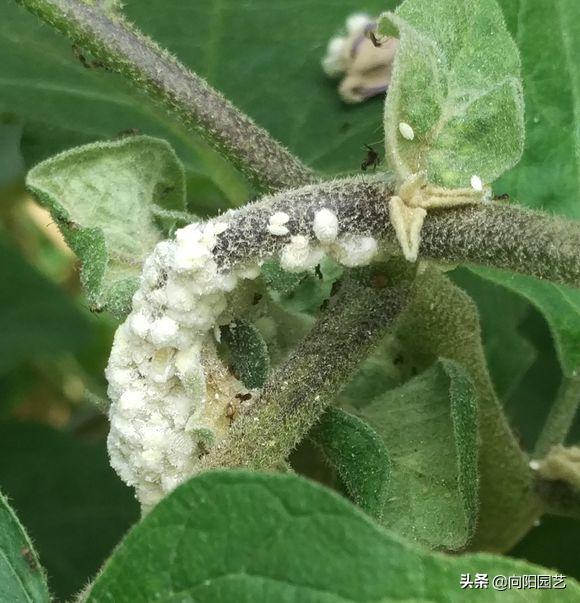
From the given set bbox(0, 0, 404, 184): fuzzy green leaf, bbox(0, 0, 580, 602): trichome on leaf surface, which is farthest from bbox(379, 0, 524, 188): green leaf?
bbox(0, 0, 404, 184): fuzzy green leaf

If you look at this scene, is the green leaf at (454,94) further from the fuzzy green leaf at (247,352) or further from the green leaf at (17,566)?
the green leaf at (17,566)

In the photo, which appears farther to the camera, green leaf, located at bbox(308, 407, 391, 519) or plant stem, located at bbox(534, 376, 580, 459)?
plant stem, located at bbox(534, 376, 580, 459)

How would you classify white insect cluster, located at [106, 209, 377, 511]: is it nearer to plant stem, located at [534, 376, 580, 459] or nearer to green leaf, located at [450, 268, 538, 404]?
plant stem, located at [534, 376, 580, 459]

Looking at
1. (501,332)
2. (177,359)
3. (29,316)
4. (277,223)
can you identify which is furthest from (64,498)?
(277,223)

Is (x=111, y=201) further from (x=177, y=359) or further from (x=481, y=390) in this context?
(x=481, y=390)

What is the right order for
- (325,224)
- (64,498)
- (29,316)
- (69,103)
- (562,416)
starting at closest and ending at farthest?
(325,224)
(562,416)
(69,103)
(64,498)
(29,316)

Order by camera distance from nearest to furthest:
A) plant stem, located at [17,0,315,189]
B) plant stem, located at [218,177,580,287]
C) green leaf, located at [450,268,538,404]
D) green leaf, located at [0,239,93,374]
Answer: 1. plant stem, located at [218,177,580,287]
2. plant stem, located at [17,0,315,189]
3. green leaf, located at [450,268,538,404]
4. green leaf, located at [0,239,93,374]
